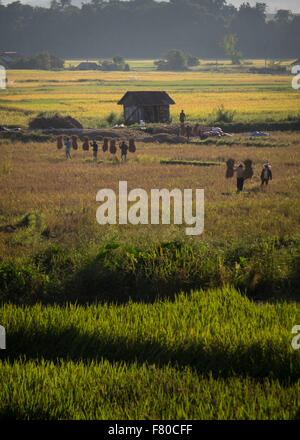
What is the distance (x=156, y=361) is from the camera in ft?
21.5

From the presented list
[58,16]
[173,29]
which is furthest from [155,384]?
[173,29]

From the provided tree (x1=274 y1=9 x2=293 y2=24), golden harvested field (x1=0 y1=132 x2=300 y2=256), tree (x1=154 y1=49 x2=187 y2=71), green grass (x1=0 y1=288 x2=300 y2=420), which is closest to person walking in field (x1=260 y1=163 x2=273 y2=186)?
golden harvested field (x1=0 y1=132 x2=300 y2=256)

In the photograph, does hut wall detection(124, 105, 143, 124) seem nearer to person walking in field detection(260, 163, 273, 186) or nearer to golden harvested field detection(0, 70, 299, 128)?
golden harvested field detection(0, 70, 299, 128)

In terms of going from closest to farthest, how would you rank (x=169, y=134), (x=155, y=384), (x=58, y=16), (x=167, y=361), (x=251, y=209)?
(x=155, y=384), (x=167, y=361), (x=251, y=209), (x=169, y=134), (x=58, y=16)

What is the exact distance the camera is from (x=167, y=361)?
652cm

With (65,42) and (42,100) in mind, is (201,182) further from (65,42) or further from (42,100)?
(65,42)

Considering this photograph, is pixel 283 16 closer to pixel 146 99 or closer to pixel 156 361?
pixel 146 99

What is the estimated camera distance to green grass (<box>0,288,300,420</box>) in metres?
5.23

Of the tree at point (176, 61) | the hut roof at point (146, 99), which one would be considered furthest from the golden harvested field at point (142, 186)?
the tree at point (176, 61)

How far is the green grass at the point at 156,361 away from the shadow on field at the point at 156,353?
0.01 m

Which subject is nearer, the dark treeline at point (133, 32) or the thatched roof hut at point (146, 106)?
the thatched roof hut at point (146, 106)

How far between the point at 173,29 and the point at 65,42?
1667 inches

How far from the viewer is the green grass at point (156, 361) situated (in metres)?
5.23

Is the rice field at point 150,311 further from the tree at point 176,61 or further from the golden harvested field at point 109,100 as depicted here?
the tree at point 176,61
